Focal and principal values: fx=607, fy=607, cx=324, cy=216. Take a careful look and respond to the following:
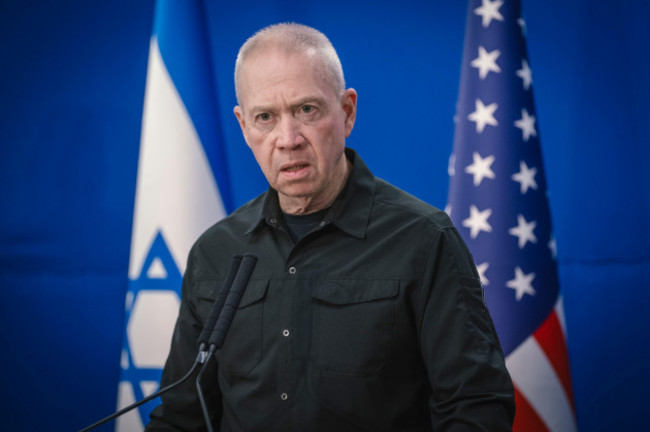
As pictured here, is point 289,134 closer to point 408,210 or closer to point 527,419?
point 408,210

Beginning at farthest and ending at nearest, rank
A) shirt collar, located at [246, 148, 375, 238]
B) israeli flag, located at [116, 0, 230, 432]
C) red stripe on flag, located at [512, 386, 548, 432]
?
1. israeli flag, located at [116, 0, 230, 432]
2. red stripe on flag, located at [512, 386, 548, 432]
3. shirt collar, located at [246, 148, 375, 238]

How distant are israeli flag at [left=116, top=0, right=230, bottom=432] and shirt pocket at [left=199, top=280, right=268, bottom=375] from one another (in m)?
0.94

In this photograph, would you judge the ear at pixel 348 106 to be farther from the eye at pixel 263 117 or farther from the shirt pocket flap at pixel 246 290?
the shirt pocket flap at pixel 246 290

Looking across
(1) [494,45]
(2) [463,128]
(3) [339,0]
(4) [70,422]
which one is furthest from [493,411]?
(4) [70,422]

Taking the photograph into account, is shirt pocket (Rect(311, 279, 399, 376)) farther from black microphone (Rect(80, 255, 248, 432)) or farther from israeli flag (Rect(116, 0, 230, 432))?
israeli flag (Rect(116, 0, 230, 432))

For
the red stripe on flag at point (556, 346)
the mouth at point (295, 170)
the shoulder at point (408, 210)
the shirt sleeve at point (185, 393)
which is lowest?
the red stripe on flag at point (556, 346)

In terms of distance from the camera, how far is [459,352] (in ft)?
3.63

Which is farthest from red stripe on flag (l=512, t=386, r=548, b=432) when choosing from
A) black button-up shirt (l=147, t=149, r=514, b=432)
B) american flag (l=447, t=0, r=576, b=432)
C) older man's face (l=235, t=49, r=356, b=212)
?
older man's face (l=235, t=49, r=356, b=212)

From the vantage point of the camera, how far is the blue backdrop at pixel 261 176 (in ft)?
7.57

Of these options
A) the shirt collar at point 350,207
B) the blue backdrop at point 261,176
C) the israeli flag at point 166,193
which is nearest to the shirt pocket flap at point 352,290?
the shirt collar at point 350,207

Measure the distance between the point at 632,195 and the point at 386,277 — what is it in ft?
5.00

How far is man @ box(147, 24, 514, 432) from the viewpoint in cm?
114

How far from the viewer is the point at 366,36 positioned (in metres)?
2.59

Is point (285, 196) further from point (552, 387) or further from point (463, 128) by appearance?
point (552, 387)
